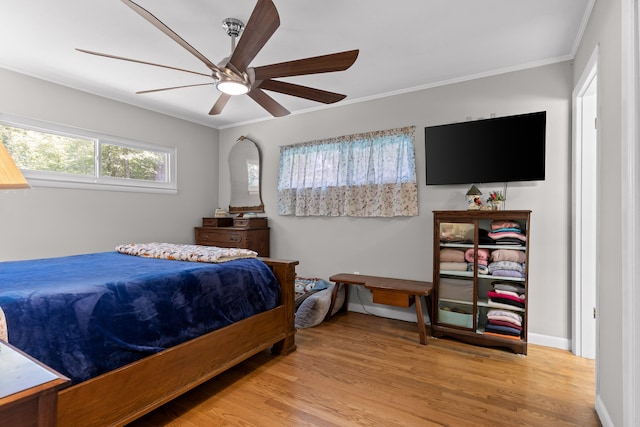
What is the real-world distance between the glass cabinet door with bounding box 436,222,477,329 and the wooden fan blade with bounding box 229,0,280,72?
220cm

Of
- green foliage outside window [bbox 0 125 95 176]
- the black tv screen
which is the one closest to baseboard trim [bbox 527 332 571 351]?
the black tv screen

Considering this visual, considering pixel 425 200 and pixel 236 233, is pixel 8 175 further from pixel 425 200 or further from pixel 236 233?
pixel 236 233

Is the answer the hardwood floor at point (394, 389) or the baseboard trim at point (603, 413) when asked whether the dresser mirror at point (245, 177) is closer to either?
the hardwood floor at point (394, 389)

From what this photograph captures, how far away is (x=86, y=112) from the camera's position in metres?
3.56

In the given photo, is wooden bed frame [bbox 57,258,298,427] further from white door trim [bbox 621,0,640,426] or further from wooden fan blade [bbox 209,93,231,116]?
white door trim [bbox 621,0,640,426]

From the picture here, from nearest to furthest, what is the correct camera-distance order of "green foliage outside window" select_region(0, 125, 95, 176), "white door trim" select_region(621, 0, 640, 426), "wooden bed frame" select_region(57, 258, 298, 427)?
"white door trim" select_region(621, 0, 640, 426) → "wooden bed frame" select_region(57, 258, 298, 427) → "green foliage outside window" select_region(0, 125, 95, 176)

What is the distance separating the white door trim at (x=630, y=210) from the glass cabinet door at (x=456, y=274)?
1.47 m

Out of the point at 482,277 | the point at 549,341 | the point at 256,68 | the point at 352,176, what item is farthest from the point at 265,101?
the point at 549,341

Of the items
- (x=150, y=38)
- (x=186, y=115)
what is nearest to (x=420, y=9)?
(x=150, y=38)

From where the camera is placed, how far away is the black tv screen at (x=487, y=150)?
9.25 feet

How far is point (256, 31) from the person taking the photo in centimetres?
171

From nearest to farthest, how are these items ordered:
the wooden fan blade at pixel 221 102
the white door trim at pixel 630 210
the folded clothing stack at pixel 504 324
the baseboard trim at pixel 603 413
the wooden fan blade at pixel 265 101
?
the white door trim at pixel 630 210 → the baseboard trim at pixel 603 413 → the wooden fan blade at pixel 265 101 → the wooden fan blade at pixel 221 102 → the folded clothing stack at pixel 504 324

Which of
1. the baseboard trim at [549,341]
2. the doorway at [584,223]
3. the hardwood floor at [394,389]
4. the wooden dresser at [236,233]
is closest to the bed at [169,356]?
the hardwood floor at [394,389]

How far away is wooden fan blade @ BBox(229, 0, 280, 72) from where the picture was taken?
1561mm
